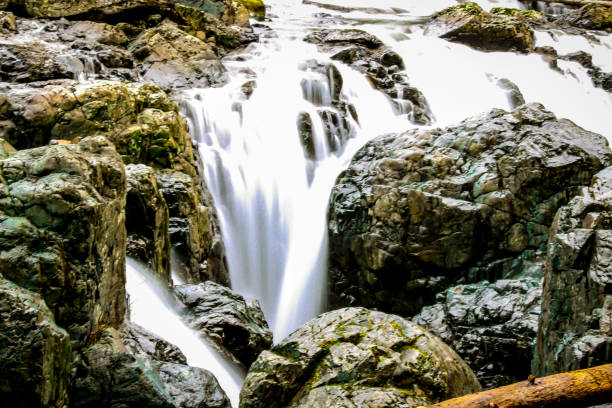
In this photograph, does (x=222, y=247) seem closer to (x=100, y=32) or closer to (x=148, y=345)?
(x=148, y=345)

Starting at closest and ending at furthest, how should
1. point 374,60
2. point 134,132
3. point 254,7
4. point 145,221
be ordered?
point 145,221, point 134,132, point 374,60, point 254,7

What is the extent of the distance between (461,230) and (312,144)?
4818 mm

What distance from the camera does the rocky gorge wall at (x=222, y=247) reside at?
350cm

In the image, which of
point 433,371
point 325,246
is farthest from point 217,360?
point 325,246

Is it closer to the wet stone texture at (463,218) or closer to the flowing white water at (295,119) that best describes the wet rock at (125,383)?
the wet stone texture at (463,218)

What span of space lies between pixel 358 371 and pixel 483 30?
1807 cm

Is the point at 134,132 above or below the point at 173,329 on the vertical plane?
above

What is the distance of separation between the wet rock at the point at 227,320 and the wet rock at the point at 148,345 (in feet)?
2.87

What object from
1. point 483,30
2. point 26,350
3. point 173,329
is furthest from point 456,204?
point 483,30

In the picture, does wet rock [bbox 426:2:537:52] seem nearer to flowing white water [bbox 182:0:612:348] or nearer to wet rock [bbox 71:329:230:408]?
flowing white water [bbox 182:0:612:348]

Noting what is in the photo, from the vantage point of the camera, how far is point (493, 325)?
6574mm

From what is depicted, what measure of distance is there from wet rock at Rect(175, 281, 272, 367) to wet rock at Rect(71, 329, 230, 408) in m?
1.60

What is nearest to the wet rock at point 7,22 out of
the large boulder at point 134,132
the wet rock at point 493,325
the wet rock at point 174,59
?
the wet rock at point 174,59

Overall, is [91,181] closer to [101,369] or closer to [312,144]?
[101,369]
